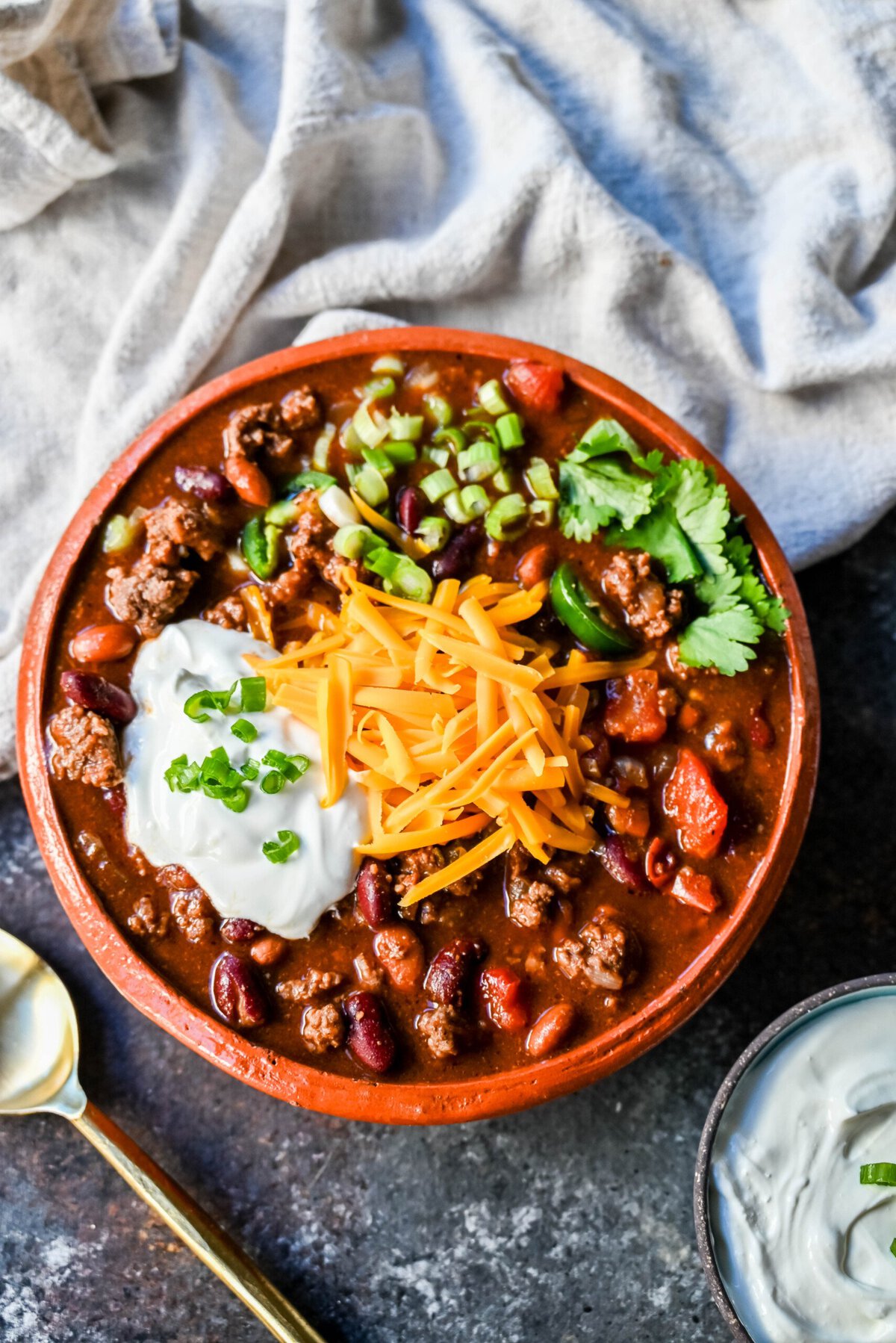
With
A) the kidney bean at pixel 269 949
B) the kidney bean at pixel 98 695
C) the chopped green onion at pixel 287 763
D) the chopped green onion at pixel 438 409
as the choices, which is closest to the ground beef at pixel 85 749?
the kidney bean at pixel 98 695

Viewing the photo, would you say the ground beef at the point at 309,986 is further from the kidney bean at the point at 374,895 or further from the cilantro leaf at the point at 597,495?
the cilantro leaf at the point at 597,495

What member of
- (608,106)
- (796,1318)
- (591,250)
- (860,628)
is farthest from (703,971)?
(608,106)

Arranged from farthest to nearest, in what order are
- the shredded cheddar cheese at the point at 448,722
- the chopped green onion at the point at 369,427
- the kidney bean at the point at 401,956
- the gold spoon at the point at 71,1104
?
the gold spoon at the point at 71,1104, the chopped green onion at the point at 369,427, the kidney bean at the point at 401,956, the shredded cheddar cheese at the point at 448,722

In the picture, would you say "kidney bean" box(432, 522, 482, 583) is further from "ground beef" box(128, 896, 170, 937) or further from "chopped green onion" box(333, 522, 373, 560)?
"ground beef" box(128, 896, 170, 937)

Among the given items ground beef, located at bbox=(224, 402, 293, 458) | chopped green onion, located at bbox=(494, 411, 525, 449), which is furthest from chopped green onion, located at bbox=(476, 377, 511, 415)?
ground beef, located at bbox=(224, 402, 293, 458)

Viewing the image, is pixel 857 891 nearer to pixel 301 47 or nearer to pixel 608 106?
pixel 608 106
